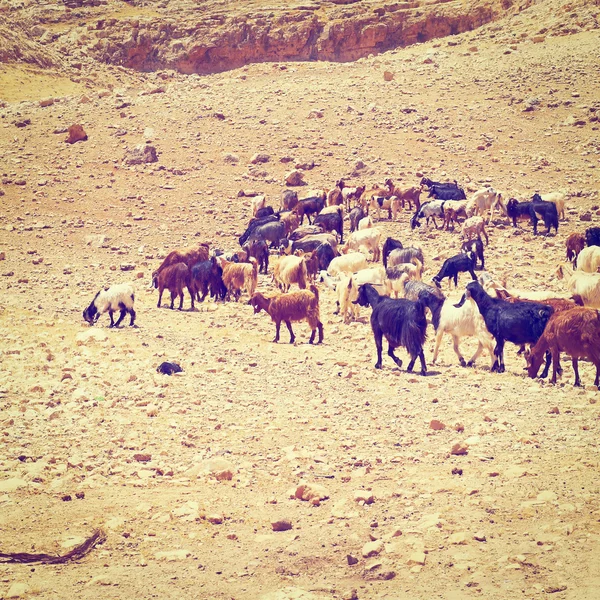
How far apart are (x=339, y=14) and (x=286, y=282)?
4024cm

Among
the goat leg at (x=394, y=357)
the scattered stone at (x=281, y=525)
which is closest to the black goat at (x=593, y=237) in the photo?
the goat leg at (x=394, y=357)

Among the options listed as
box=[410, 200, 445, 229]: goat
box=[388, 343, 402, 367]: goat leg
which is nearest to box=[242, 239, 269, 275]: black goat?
box=[410, 200, 445, 229]: goat

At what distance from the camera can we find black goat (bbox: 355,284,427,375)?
1248 cm

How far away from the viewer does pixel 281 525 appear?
7750 mm

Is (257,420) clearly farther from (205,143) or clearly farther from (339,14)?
(339,14)

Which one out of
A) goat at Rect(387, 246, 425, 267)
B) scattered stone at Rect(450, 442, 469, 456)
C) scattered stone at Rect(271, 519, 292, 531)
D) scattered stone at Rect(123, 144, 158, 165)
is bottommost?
scattered stone at Rect(271, 519, 292, 531)

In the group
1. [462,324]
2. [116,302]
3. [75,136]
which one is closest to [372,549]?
[462,324]

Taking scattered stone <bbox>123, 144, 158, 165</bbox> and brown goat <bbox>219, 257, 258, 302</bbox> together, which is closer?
brown goat <bbox>219, 257, 258, 302</bbox>

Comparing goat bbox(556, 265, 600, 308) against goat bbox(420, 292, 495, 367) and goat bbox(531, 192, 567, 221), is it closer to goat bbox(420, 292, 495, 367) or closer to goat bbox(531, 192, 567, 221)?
goat bbox(420, 292, 495, 367)

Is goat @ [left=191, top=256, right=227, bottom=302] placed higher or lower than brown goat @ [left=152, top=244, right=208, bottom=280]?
lower

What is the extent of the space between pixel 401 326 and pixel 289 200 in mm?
14508

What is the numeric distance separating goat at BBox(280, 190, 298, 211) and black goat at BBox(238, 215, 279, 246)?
2103 mm

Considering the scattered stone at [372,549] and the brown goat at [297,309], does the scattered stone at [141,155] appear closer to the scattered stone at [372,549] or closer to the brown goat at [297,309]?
the brown goat at [297,309]

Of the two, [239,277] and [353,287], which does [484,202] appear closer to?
[239,277]
